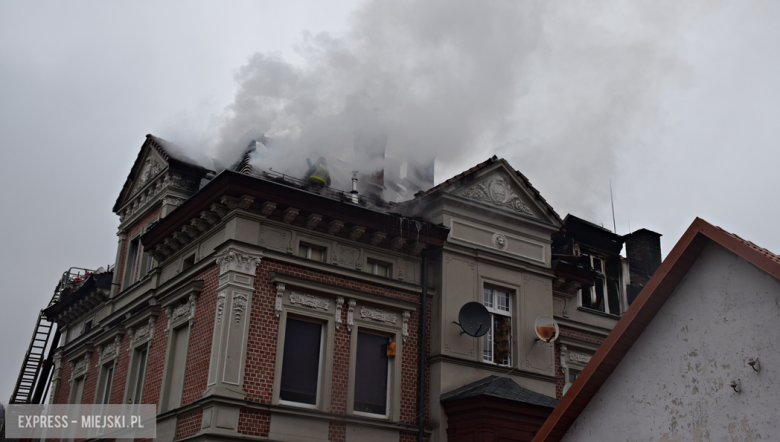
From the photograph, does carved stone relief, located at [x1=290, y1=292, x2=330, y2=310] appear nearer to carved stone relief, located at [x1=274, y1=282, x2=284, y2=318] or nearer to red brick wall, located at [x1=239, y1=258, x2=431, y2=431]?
carved stone relief, located at [x1=274, y1=282, x2=284, y2=318]

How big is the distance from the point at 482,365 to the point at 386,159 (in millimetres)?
6817

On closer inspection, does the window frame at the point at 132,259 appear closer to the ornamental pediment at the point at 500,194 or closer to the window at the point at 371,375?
the window at the point at 371,375

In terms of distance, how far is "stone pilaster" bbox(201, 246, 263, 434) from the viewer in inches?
547

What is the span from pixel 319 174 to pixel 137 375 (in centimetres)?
697

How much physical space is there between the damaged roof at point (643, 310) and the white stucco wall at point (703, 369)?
0.36ft

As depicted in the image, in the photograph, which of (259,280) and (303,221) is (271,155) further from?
(259,280)

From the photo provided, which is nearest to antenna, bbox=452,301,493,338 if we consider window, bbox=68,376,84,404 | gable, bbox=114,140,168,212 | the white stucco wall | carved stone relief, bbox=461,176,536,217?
carved stone relief, bbox=461,176,536,217

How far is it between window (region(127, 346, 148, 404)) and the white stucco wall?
11.8 metres

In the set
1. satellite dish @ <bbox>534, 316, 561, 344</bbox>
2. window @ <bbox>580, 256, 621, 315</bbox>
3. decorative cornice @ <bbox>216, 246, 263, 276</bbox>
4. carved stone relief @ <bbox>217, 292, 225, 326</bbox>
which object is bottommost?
carved stone relief @ <bbox>217, 292, 225, 326</bbox>

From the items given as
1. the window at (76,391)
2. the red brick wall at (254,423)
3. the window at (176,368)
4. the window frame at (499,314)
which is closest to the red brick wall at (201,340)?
the window at (176,368)

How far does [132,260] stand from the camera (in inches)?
850

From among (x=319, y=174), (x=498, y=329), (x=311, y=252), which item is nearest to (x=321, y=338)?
(x=311, y=252)

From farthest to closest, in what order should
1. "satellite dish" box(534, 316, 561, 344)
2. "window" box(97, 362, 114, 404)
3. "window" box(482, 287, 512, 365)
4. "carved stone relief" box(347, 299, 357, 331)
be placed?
1. "window" box(97, 362, 114, 404)
2. "satellite dish" box(534, 316, 561, 344)
3. "window" box(482, 287, 512, 365)
4. "carved stone relief" box(347, 299, 357, 331)

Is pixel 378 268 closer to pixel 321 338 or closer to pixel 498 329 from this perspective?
pixel 321 338
